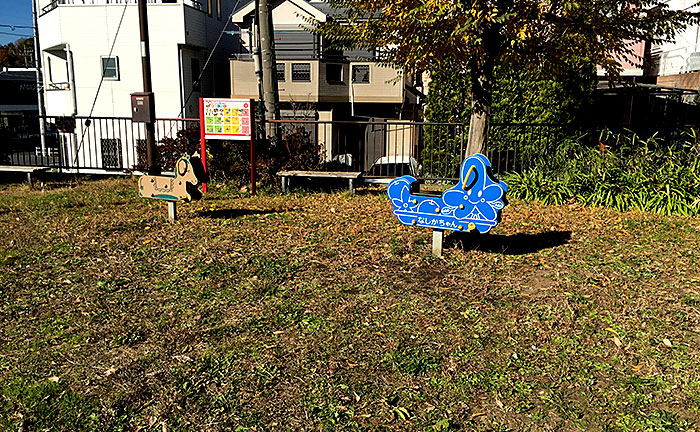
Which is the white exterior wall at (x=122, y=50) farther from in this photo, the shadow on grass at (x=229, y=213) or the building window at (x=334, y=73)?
the shadow on grass at (x=229, y=213)

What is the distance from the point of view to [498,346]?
4.78 meters

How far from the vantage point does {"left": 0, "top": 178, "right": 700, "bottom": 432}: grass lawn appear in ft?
12.7

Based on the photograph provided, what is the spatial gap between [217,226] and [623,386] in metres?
5.93

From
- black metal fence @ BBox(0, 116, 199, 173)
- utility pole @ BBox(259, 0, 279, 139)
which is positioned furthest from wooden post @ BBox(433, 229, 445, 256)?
black metal fence @ BBox(0, 116, 199, 173)

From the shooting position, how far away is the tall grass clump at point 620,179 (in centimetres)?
941

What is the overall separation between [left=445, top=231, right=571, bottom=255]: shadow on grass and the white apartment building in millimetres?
18752

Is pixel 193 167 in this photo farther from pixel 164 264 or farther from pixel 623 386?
pixel 623 386

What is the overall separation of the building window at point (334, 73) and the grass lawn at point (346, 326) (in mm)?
21072

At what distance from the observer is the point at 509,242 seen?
7.72m

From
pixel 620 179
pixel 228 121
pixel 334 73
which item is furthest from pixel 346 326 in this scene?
pixel 334 73

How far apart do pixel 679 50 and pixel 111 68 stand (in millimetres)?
23512

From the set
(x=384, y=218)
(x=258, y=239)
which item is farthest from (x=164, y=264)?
(x=384, y=218)

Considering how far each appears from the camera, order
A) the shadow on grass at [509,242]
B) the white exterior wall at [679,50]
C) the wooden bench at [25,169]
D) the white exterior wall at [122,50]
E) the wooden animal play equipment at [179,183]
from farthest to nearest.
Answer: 1. the white exterior wall at [122,50]
2. the white exterior wall at [679,50]
3. the wooden bench at [25,169]
4. the wooden animal play equipment at [179,183]
5. the shadow on grass at [509,242]

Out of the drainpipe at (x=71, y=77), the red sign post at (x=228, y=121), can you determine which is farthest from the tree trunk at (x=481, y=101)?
the drainpipe at (x=71, y=77)
